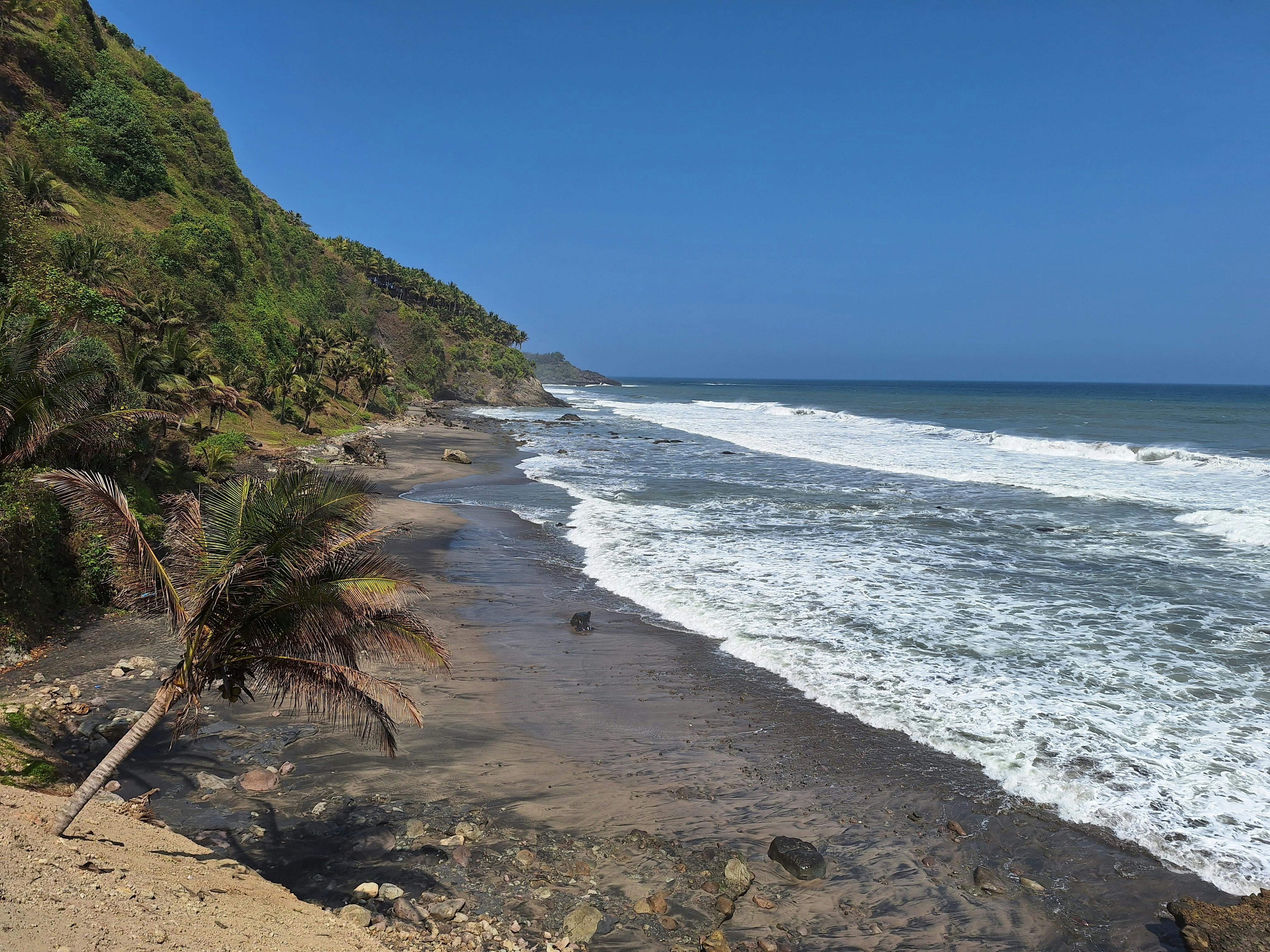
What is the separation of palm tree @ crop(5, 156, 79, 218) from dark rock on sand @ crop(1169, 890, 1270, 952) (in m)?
44.5

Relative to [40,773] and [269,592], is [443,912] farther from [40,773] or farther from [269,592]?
[40,773]

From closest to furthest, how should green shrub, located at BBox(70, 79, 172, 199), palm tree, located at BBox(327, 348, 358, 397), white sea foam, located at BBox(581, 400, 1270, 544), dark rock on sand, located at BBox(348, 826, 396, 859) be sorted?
dark rock on sand, located at BBox(348, 826, 396, 859) < white sea foam, located at BBox(581, 400, 1270, 544) < green shrub, located at BBox(70, 79, 172, 199) < palm tree, located at BBox(327, 348, 358, 397)

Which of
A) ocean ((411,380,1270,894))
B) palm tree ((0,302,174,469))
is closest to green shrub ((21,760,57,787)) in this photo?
palm tree ((0,302,174,469))

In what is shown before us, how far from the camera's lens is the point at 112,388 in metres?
14.7

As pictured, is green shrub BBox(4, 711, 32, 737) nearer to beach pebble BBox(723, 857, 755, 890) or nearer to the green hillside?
beach pebble BBox(723, 857, 755, 890)

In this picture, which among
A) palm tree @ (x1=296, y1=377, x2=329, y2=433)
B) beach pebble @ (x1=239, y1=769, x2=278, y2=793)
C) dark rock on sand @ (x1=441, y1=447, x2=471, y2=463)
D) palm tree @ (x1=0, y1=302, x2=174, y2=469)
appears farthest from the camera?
palm tree @ (x1=296, y1=377, x2=329, y2=433)

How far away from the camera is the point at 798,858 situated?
24.2 ft

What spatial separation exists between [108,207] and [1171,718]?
57.9m

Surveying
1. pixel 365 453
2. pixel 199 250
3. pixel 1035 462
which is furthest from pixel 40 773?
pixel 199 250

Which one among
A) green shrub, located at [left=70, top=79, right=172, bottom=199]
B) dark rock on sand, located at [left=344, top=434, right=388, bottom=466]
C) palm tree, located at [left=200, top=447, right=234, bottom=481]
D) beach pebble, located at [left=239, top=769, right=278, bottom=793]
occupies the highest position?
green shrub, located at [left=70, top=79, right=172, bottom=199]

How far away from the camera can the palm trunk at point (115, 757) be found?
5.82m

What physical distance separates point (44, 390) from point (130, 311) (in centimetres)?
2451

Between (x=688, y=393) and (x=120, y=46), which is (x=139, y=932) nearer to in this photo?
(x=120, y=46)

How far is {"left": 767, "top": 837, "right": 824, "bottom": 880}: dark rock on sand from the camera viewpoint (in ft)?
23.9
